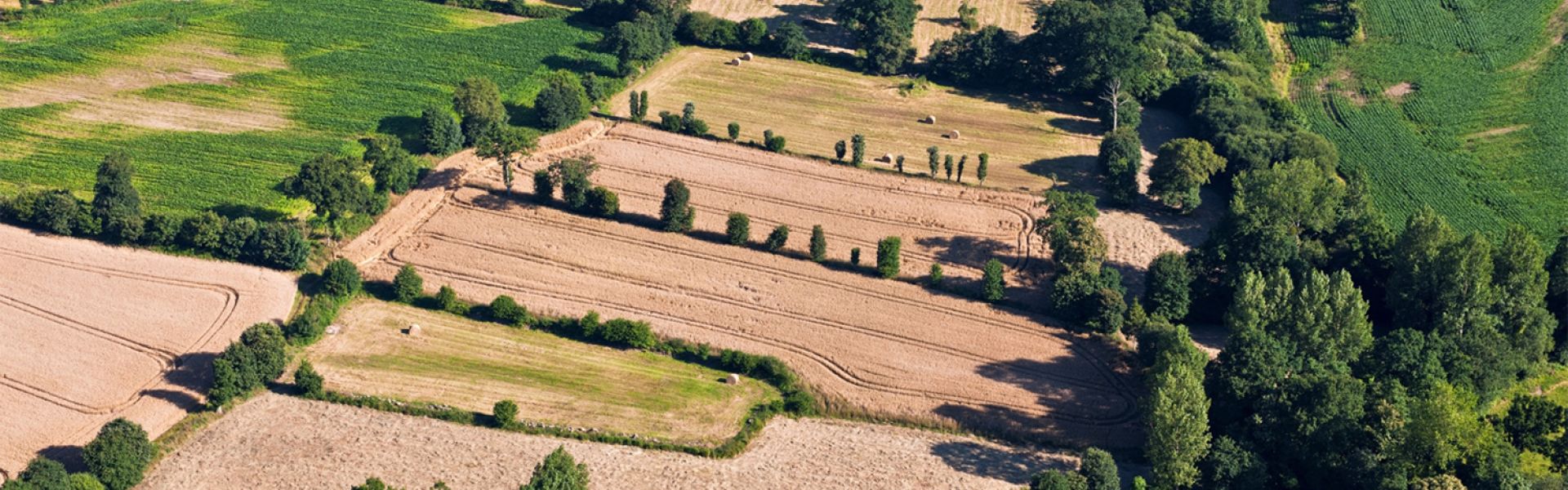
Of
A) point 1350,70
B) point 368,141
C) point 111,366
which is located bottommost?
point 111,366

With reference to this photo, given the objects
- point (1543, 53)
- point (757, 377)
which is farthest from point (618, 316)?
point (1543, 53)

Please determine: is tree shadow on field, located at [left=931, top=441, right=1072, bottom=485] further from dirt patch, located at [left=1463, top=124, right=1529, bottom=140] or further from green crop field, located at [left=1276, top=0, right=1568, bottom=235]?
dirt patch, located at [left=1463, top=124, right=1529, bottom=140]

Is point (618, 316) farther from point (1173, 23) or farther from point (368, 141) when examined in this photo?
point (1173, 23)

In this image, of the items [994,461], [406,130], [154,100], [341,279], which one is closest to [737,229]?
[341,279]

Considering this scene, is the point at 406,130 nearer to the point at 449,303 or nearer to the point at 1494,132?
the point at 449,303

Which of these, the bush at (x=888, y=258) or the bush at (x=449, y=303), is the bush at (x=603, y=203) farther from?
the bush at (x=888, y=258)

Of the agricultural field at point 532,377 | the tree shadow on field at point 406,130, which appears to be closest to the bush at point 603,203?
the agricultural field at point 532,377
